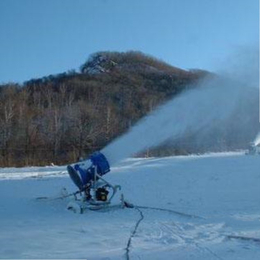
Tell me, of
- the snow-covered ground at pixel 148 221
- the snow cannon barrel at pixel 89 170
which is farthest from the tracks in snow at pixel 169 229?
the snow cannon barrel at pixel 89 170

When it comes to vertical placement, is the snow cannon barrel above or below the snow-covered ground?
above

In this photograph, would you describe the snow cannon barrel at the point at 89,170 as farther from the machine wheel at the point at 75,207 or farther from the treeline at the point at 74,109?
the treeline at the point at 74,109

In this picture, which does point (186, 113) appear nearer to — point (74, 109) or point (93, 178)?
point (93, 178)

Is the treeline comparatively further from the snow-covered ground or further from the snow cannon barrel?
the snow cannon barrel

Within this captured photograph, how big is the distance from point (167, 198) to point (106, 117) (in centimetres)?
3501

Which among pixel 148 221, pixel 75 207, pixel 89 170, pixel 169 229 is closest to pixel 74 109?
pixel 89 170

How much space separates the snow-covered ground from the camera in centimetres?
680

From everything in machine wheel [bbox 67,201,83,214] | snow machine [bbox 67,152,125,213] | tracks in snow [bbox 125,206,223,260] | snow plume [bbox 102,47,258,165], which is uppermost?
snow plume [bbox 102,47,258,165]

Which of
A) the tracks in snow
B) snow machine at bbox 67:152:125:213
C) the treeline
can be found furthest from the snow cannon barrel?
the treeline

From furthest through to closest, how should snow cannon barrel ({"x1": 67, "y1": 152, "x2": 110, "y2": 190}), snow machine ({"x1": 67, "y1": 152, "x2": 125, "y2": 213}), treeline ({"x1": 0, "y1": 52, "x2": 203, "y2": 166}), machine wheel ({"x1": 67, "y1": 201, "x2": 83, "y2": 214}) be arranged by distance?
1. treeline ({"x1": 0, "y1": 52, "x2": 203, "y2": 166})
2. snow cannon barrel ({"x1": 67, "y1": 152, "x2": 110, "y2": 190})
3. snow machine ({"x1": 67, "y1": 152, "x2": 125, "y2": 213})
4. machine wheel ({"x1": 67, "y1": 201, "x2": 83, "y2": 214})

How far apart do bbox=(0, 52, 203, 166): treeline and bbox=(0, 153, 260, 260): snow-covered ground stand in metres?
13.1

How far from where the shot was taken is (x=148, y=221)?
9.27m

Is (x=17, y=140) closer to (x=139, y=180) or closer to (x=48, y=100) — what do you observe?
(x=48, y=100)

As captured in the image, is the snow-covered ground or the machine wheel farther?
the machine wheel
